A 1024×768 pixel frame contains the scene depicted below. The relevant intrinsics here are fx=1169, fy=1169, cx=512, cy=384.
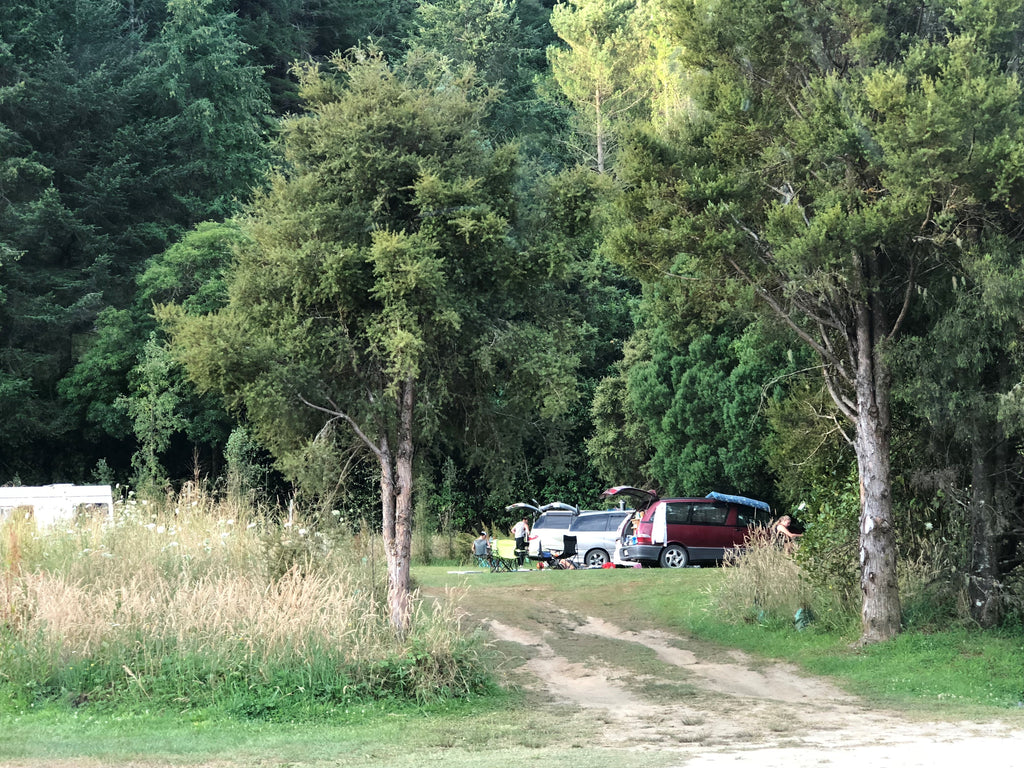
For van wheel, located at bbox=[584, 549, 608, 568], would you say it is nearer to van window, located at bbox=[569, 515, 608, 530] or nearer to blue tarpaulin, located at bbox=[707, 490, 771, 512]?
van window, located at bbox=[569, 515, 608, 530]

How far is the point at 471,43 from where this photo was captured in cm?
4241

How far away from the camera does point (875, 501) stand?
15.1 m

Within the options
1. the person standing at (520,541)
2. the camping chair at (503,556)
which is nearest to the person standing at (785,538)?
the camping chair at (503,556)

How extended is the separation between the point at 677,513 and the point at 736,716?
1497 cm

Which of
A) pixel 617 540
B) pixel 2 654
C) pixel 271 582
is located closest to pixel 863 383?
pixel 271 582

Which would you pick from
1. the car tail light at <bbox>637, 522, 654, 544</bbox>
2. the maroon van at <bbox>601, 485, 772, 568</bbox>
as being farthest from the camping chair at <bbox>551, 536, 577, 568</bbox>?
the car tail light at <bbox>637, 522, 654, 544</bbox>

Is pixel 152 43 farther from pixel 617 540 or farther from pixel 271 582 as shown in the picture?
pixel 271 582

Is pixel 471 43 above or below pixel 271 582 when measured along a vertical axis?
above

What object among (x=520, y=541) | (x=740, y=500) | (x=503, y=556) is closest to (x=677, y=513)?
(x=740, y=500)

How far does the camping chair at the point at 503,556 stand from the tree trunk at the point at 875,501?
11195 mm

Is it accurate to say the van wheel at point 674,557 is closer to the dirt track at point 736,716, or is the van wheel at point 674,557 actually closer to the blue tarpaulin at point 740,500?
the blue tarpaulin at point 740,500

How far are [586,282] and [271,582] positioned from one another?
22977mm

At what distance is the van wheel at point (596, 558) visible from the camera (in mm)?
27828

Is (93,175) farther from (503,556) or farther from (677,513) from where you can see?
(677,513)
